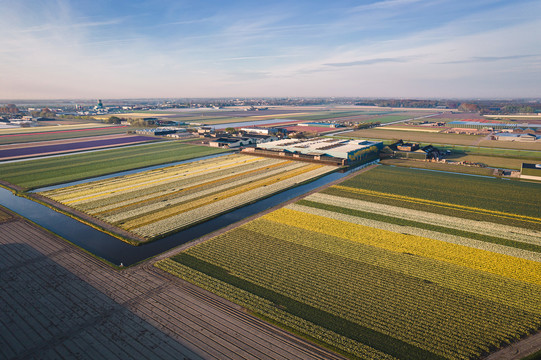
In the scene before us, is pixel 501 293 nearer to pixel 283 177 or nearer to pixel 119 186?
pixel 283 177

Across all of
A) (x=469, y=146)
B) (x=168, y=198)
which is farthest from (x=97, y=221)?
(x=469, y=146)

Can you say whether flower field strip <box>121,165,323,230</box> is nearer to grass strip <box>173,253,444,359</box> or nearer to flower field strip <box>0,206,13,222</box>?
grass strip <box>173,253,444,359</box>

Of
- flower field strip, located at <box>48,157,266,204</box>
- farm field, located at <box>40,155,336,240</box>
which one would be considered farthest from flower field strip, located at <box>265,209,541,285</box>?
flower field strip, located at <box>48,157,266,204</box>

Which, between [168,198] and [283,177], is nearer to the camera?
[168,198]

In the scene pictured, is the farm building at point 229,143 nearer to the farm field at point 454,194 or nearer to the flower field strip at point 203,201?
the flower field strip at point 203,201

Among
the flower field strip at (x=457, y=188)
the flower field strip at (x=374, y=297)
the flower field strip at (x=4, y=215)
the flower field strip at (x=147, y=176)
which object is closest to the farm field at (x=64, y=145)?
the flower field strip at (x=147, y=176)

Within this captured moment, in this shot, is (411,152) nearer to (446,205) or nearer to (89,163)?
(446,205)
